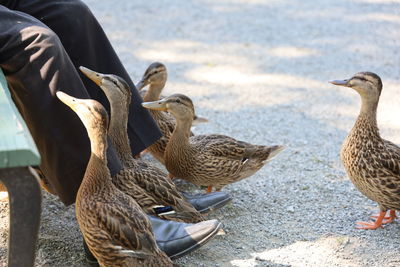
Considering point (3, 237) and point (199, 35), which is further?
point (199, 35)

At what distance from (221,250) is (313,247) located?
0.59 meters

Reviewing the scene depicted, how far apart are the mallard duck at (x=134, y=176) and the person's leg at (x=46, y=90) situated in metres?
0.33

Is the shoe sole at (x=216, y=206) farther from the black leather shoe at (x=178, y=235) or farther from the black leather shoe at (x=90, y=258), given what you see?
the black leather shoe at (x=90, y=258)

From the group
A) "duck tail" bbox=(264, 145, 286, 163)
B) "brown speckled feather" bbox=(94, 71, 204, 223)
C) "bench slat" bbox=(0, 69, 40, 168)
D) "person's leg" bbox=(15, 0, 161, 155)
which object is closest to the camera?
"bench slat" bbox=(0, 69, 40, 168)

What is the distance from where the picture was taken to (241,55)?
24.4 ft

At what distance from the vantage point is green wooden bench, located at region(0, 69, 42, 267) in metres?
2.39

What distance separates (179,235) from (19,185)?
126cm

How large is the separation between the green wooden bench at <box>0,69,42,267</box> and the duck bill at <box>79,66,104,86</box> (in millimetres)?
1019

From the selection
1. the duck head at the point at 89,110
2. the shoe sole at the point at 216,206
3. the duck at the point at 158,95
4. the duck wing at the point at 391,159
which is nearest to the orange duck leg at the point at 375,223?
the duck wing at the point at 391,159

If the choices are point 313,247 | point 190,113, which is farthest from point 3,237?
point 313,247

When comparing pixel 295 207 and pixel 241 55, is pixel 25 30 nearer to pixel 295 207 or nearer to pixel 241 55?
pixel 295 207

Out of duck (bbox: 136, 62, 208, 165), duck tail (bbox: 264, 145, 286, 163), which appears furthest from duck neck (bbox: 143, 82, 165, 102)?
duck tail (bbox: 264, 145, 286, 163)

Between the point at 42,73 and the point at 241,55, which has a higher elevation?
the point at 42,73

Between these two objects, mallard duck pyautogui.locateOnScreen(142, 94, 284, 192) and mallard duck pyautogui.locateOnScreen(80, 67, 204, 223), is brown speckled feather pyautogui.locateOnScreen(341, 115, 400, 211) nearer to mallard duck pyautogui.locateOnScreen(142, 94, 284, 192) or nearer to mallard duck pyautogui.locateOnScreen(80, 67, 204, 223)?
mallard duck pyautogui.locateOnScreen(142, 94, 284, 192)
